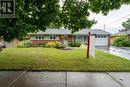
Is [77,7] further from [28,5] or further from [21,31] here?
[21,31]

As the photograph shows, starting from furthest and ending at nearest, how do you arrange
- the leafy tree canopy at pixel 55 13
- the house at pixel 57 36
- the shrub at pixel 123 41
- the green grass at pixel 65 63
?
the house at pixel 57 36 → the shrub at pixel 123 41 → the leafy tree canopy at pixel 55 13 → the green grass at pixel 65 63

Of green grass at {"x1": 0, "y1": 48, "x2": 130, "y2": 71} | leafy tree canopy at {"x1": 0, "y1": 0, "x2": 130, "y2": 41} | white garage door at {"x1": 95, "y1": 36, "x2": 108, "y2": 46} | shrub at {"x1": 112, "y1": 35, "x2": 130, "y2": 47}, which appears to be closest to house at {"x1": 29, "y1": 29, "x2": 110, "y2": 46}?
white garage door at {"x1": 95, "y1": 36, "x2": 108, "y2": 46}

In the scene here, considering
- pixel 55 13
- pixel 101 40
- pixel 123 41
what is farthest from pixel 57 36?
pixel 55 13

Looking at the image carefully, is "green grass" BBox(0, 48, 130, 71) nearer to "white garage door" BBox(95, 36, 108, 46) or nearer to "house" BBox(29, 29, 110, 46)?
"house" BBox(29, 29, 110, 46)

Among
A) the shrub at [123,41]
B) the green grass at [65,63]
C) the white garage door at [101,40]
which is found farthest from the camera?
the white garage door at [101,40]

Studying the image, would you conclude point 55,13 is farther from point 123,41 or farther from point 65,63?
point 123,41

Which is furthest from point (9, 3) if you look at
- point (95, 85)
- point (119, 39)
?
point (119, 39)

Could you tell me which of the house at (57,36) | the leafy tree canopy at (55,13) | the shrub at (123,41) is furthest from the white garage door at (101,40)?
the leafy tree canopy at (55,13)

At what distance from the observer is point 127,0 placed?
41.4ft

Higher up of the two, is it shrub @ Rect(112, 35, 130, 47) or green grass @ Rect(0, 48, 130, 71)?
shrub @ Rect(112, 35, 130, 47)

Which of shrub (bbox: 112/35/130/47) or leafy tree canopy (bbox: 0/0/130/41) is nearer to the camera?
leafy tree canopy (bbox: 0/0/130/41)

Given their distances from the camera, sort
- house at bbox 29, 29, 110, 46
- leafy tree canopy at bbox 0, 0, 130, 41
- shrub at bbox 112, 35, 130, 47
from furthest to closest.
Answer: house at bbox 29, 29, 110, 46, shrub at bbox 112, 35, 130, 47, leafy tree canopy at bbox 0, 0, 130, 41

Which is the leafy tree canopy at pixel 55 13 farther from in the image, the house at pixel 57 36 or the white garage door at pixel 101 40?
the white garage door at pixel 101 40

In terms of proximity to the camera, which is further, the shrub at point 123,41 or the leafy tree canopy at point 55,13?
the shrub at point 123,41
